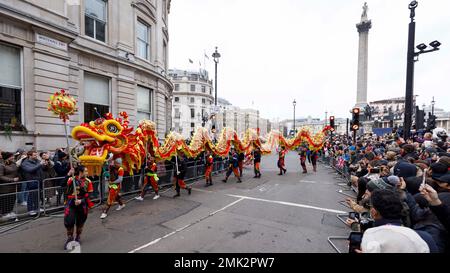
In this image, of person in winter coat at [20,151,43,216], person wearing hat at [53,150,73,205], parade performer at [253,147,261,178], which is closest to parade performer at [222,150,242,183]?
parade performer at [253,147,261,178]

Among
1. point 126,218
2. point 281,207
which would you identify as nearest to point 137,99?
point 126,218

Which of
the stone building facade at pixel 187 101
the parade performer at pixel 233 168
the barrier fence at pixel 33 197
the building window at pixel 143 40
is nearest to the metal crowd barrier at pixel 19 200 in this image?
the barrier fence at pixel 33 197

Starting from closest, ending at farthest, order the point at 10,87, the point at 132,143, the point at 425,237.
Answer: the point at 425,237 → the point at 132,143 → the point at 10,87

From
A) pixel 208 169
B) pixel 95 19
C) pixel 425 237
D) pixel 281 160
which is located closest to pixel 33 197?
pixel 208 169

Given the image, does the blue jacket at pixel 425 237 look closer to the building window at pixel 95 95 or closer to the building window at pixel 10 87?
the building window at pixel 10 87

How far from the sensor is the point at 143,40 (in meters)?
16.0

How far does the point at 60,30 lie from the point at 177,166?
882cm

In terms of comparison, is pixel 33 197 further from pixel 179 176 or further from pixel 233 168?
pixel 233 168

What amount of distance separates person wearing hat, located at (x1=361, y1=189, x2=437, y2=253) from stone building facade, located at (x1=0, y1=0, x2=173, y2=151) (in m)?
10.3

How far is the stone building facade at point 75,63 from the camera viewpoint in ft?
29.0

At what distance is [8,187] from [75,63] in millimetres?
7872

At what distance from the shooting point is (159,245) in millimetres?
4512

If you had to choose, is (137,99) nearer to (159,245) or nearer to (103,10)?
(103,10)

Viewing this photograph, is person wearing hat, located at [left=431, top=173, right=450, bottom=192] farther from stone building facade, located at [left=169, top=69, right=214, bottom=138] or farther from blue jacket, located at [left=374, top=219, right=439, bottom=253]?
stone building facade, located at [left=169, top=69, right=214, bottom=138]
